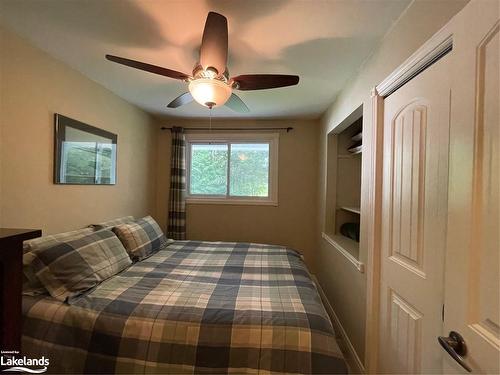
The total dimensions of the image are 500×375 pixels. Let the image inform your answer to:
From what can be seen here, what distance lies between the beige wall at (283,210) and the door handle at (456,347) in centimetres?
279

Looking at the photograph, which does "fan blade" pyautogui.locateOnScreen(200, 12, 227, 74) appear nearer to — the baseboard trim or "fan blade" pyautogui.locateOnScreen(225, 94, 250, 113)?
"fan blade" pyautogui.locateOnScreen(225, 94, 250, 113)

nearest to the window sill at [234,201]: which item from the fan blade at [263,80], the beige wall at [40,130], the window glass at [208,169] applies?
the window glass at [208,169]

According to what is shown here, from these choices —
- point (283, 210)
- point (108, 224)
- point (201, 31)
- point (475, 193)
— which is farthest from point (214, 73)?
point (283, 210)

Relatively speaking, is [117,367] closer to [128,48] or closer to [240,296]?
[240,296]

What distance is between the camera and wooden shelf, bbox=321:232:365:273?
73.7 inches

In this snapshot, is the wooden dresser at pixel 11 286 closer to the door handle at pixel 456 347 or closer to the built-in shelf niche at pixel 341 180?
the door handle at pixel 456 347

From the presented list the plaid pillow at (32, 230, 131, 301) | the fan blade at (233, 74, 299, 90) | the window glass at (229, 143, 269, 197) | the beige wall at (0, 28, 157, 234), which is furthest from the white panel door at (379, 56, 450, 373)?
the beige wall at (0, 28, 157, 234)

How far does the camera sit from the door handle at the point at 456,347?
2.41 ft

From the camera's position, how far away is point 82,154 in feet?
7.23

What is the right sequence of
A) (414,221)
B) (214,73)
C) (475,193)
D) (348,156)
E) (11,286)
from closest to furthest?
(475,193)
(11,286)
(414,221)
(214,73)
(348,156)

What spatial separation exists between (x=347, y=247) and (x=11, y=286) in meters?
2.38

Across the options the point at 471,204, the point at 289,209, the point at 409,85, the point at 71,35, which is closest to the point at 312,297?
the point at 471,204

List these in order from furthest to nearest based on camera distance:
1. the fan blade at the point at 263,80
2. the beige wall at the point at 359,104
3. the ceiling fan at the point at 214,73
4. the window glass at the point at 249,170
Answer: the window glass at the point at 249,170, the fan blade at the point at 263,80, the ceiling fan at the point at 214,73, the beige wall at the point at 359,104

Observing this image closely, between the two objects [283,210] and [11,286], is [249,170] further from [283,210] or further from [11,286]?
[11,286]
